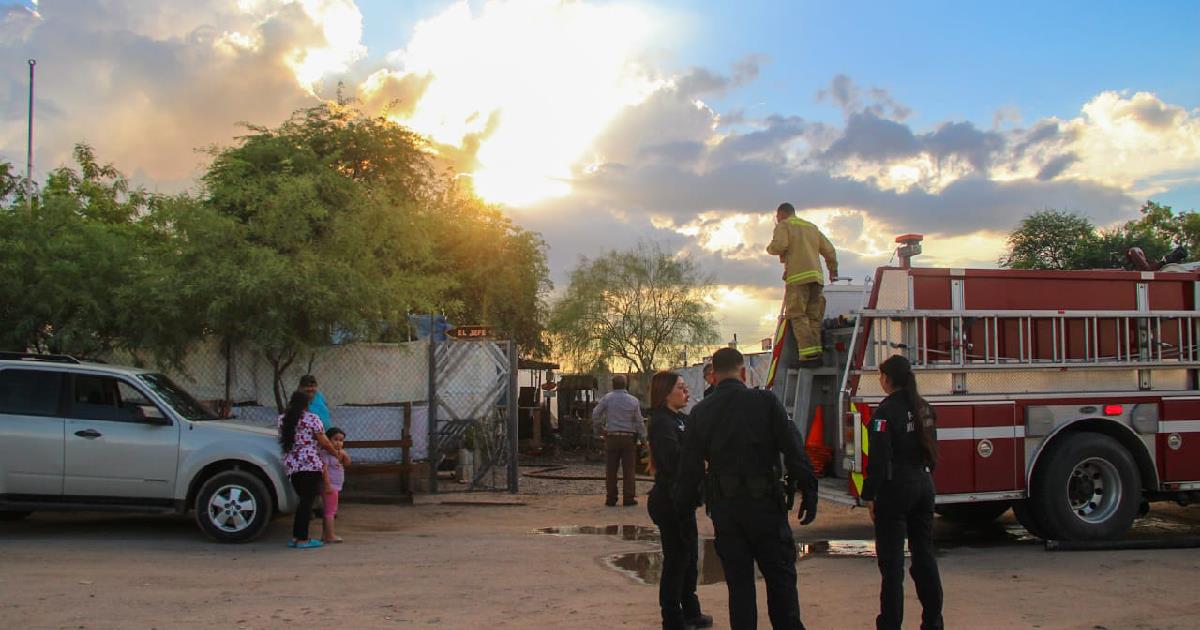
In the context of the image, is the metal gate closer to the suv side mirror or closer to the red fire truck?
the suv side mirror

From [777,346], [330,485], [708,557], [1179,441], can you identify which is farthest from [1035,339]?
[330,485]

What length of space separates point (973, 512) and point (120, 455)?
29.8ft

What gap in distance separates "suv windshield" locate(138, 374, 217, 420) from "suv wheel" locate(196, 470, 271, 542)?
820 mm

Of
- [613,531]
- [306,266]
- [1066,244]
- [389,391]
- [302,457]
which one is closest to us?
[302,457]

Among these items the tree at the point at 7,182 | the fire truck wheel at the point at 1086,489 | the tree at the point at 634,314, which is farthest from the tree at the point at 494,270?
the fire truck wheel at the point at 1086,489

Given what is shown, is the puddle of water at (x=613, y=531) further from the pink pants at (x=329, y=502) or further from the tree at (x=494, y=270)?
the tree at (x=494, y=270)

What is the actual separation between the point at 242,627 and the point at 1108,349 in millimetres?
8078

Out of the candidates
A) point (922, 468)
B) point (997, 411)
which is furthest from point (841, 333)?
point (922, 468)

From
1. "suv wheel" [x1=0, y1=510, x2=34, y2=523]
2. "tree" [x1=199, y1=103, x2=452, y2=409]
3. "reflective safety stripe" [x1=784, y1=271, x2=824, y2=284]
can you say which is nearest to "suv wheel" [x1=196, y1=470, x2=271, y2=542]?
"tree" [x1=199, y1=103, x2=452, y2=409]

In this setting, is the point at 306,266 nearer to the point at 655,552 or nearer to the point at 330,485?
the point at 330,485

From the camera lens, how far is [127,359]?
1262 centimetres

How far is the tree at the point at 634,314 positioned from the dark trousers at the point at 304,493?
19589 millimetres

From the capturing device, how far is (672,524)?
6074 mm

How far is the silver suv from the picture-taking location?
9.53 metres
